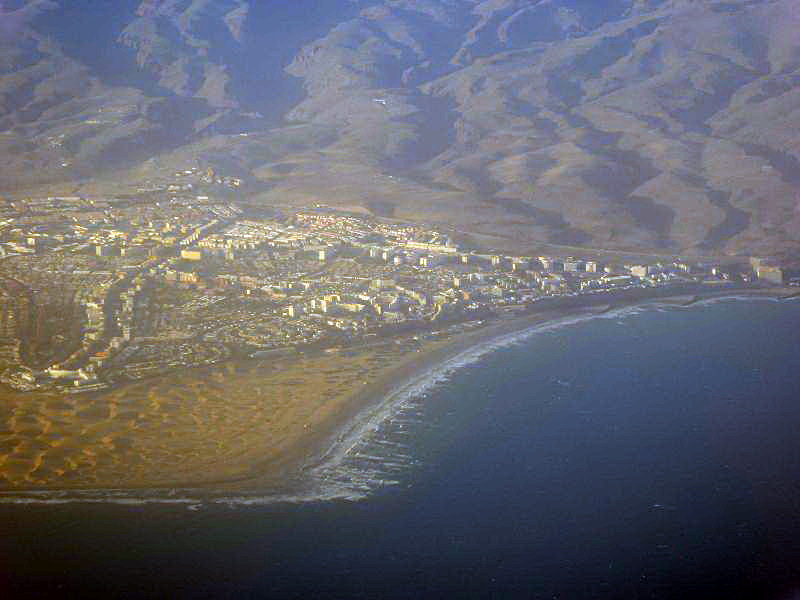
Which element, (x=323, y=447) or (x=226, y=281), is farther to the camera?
(x=226, y=281)

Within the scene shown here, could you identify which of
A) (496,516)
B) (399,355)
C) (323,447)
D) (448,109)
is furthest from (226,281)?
(448,109)

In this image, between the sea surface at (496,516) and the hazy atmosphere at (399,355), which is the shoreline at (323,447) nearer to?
the hazy atmosphere at (399,355)

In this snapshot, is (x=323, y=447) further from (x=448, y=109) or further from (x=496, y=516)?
(x=448, y=109)

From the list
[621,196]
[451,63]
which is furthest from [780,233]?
[451,63]

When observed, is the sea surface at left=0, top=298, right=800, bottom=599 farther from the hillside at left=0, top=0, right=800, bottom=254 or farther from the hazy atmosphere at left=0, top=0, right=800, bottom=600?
the hillside at left=0, top=0, right=800, bottom=254

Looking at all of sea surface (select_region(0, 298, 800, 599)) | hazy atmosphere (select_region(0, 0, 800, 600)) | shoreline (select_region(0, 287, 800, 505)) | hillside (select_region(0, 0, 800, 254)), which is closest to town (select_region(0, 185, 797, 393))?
hazy atmosphere (select_region(0, 0, 800, 600))

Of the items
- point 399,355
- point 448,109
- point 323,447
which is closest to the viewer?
point 323,447

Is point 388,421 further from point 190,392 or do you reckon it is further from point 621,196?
point 621,196
